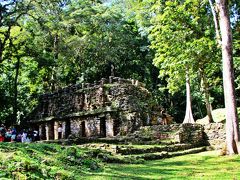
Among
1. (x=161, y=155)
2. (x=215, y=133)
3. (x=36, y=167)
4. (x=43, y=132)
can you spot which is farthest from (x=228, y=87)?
(x=43, y=132)

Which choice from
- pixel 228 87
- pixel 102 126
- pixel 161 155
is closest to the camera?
pixel 228 87

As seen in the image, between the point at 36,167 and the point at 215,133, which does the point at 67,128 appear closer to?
the point at 215,133

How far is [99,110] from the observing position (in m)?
Answer: 27.8

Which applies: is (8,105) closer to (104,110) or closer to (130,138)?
(104,110)

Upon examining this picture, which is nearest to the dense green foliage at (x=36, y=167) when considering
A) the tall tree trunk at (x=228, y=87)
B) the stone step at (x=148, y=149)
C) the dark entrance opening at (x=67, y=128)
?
the stone step at (x=148, y=149)

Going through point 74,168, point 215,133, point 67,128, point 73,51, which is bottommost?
point 74,168

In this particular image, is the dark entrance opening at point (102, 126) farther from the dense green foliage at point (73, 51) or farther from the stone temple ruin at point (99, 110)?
the dense green foliage at point (73, 51)

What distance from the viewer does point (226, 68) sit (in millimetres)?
14820

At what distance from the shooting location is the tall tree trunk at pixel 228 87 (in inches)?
558

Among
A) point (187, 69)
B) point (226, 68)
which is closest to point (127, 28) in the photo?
point (187, 69)

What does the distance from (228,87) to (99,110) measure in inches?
570

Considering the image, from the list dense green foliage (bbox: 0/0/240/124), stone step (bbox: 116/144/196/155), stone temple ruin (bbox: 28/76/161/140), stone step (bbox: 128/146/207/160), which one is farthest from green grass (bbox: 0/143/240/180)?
dense green foliage (bbox: 0/0/240/124)

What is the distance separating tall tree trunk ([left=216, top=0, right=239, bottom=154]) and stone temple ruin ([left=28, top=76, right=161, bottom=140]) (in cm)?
1187

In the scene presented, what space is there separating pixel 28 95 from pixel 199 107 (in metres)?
19.0
